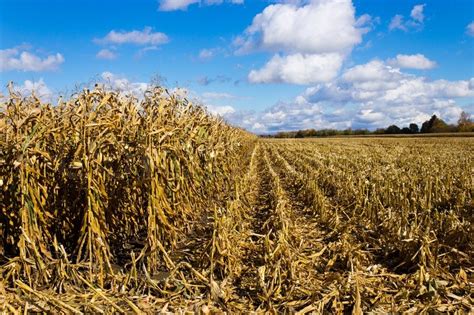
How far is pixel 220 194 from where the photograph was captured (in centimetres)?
1013

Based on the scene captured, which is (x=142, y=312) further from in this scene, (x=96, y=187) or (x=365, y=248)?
(x=365, y=248)

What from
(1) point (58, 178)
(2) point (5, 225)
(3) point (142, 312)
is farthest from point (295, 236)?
(2) point (5, 225)

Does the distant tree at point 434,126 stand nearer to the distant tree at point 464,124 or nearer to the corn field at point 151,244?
the distant tree at point 464,124

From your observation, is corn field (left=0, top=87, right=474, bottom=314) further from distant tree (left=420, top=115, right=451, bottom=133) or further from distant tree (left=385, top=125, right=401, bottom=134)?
distant tree (left=385, top=125, right=401, bottom=134)

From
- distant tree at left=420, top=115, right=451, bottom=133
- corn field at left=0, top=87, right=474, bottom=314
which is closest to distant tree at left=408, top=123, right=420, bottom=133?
distant tree at left=420, top=115, right=451, bottom=133

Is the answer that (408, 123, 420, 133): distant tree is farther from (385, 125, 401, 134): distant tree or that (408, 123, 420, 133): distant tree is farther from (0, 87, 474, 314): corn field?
(0, 87, 474, 314): corn field

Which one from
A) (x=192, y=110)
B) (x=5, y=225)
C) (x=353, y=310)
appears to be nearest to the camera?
(x=353, y=310)

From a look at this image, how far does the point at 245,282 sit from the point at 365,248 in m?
2.05

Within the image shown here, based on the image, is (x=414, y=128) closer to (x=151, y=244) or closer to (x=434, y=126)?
(x=434, y=126)

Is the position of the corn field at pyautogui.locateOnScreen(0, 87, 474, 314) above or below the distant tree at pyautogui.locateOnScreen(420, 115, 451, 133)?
below

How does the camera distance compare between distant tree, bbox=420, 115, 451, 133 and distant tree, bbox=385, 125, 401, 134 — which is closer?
distant tree, bbox=420, 115, 451, 133

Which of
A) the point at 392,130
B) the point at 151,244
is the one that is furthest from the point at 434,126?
the point at 151,244

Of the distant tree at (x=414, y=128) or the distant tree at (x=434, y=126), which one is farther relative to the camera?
the distant tree at (x=414, y=128)

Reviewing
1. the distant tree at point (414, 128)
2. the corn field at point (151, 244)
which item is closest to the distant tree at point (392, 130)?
the distant tree at point (414, 128)
